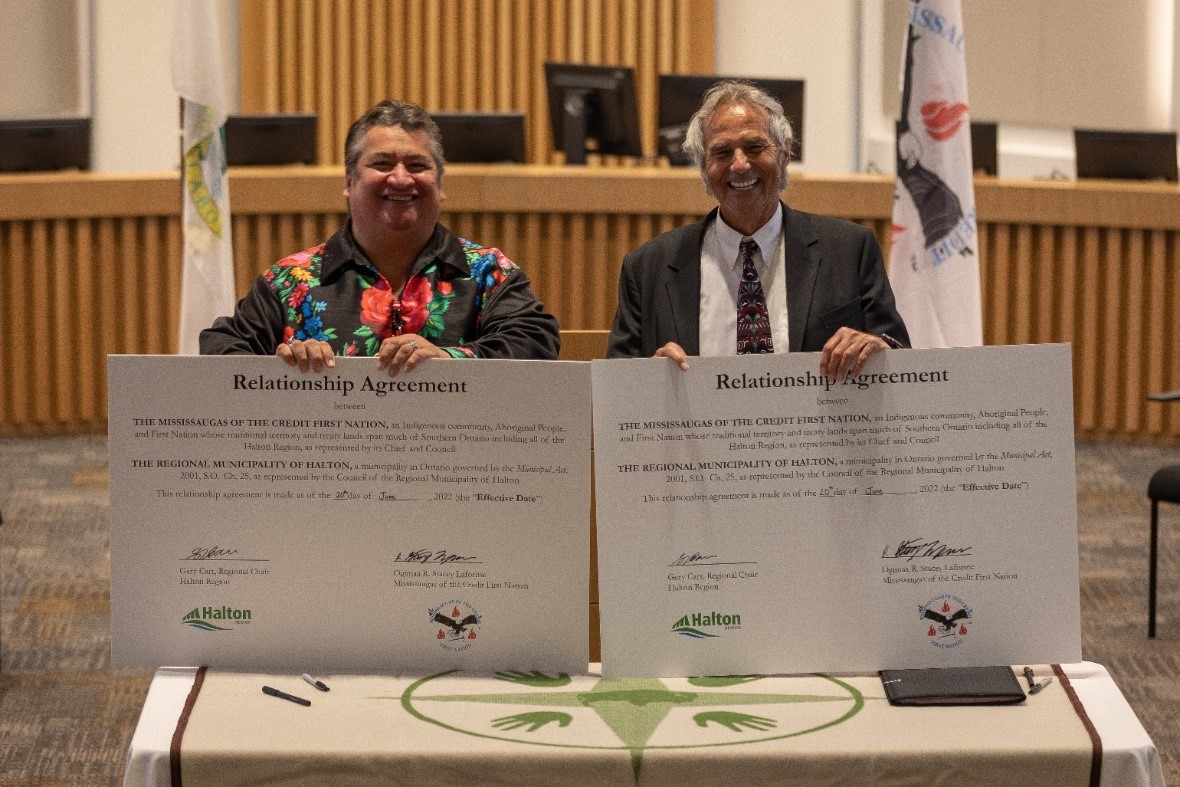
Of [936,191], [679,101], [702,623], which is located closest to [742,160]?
[702,623]

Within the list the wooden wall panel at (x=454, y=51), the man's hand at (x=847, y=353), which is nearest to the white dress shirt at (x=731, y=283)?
the man's hand at (x=847, y=353)

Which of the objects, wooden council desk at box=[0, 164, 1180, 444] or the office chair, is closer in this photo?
the office chair

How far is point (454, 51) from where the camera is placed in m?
9.38

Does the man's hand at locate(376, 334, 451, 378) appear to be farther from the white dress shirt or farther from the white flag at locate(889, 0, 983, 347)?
the white flag at locate(889, 0, 983, 347)

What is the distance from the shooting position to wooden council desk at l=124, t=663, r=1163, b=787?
1.93 meters

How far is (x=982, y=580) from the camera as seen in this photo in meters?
2.18

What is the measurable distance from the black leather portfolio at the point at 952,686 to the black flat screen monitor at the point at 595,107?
5291 millimetres

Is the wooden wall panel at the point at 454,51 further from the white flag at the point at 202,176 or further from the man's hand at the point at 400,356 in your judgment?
the man's hand at the point at 400,356

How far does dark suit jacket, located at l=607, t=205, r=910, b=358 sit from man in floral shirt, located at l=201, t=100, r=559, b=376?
0.21m

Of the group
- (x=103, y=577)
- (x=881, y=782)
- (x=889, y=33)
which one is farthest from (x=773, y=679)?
(x=889, y=33)

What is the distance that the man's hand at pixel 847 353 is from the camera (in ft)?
6.93

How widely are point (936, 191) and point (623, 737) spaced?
2.84 m

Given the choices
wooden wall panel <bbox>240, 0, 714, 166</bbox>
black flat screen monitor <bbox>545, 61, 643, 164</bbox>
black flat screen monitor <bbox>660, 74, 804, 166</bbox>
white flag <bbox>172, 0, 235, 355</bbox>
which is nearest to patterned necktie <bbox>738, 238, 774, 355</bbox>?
white flag <bbox>172, 0, 235, 355</bbox>
